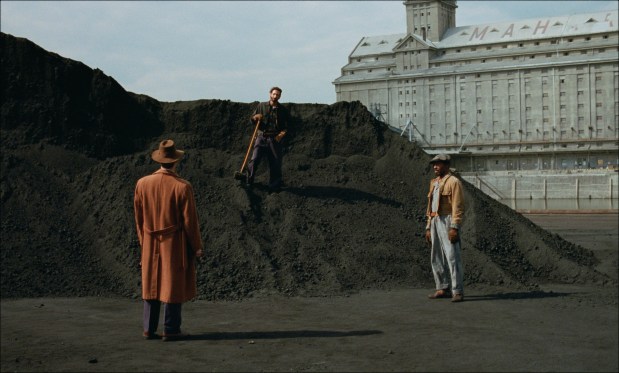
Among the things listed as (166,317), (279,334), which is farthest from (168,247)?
(279,334)

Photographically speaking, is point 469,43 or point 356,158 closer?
point 356,158

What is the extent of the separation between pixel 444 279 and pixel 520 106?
289 ft

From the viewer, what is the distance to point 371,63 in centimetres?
11238

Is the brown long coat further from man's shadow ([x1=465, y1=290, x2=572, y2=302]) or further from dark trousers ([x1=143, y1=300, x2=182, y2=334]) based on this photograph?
man's shadow ([x1=465, y1=290, x2=572, y2=302])

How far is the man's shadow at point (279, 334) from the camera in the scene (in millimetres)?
8539

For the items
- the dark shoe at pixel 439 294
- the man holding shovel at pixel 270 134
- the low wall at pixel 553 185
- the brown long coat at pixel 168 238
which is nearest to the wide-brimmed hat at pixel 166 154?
the brown long coat at pixel 168 238

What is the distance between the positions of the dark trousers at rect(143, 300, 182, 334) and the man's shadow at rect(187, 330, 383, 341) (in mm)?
236

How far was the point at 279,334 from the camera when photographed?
343 inches

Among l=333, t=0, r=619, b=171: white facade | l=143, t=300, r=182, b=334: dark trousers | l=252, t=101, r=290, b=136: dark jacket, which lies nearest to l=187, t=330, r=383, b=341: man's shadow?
l=143, t=300, r=182, b=334: dark trousers

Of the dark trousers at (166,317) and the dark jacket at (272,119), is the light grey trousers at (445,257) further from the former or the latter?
the dark jacket at (272,119)

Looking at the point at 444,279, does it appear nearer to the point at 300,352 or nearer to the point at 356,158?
the point at 300,352

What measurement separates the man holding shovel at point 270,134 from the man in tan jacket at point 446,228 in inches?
161

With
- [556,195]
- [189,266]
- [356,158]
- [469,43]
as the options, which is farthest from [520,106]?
[189,266]

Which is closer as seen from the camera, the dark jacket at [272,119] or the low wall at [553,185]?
the dark jacket at [272,119]
